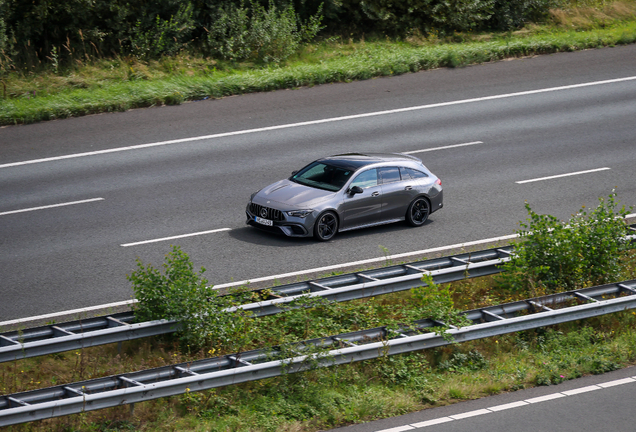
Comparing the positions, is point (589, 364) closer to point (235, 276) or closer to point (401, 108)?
point (235, 276)

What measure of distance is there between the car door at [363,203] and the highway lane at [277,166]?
368mm

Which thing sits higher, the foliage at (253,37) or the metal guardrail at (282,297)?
the foliage at (253,37)

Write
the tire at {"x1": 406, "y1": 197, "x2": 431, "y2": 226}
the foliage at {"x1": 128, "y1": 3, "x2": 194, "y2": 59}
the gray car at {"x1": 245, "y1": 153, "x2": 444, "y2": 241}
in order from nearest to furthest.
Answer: the gray car at {"x1": 245, "y1": 153, "x2": 444, "y2": 241} < the tire at {"x1": 406, "y1": 197, "x2": 431, "y2": 226} < the foliage at {"x1": 128, "y1": 3, "x2": 194, "y2": 59}

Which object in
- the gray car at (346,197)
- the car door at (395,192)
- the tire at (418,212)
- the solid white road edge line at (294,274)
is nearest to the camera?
the solid white road edge line at (294,274)

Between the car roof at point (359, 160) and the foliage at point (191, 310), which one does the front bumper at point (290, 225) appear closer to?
the car roof at point (359, 160)

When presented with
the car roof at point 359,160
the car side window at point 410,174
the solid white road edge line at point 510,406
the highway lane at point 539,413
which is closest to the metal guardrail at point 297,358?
the highway lane at point 539,413

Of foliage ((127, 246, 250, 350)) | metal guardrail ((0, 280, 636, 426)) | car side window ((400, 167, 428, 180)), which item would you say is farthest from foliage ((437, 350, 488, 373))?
car side window ((400, 167, 428, 180))

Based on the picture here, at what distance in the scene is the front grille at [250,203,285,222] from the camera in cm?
1438

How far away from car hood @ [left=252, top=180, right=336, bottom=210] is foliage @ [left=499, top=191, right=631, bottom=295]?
Result: 4169mm

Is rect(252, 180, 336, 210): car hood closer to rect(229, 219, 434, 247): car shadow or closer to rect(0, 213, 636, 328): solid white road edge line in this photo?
rect(229, 219, 434, 247): car shadow

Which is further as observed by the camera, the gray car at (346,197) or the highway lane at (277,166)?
the gray car at (346,197)

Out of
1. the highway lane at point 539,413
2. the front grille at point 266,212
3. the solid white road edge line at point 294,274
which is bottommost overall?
the highway lane at point 539,413

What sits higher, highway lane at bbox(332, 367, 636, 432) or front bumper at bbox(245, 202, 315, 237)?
front bumper at bbox(245, 202, 315, 237)

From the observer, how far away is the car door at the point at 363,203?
14.8 m
